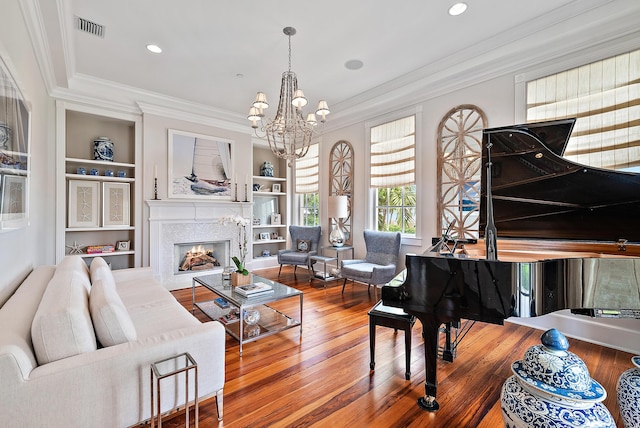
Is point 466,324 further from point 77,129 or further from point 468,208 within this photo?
point 77,129

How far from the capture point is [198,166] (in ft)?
16.6

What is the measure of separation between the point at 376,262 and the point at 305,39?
10.6 feet

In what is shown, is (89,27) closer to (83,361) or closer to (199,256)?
(83,361)

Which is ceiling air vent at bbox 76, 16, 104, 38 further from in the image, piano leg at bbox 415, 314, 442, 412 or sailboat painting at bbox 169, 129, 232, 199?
piano leg at bbox 415, 314, 442, 412

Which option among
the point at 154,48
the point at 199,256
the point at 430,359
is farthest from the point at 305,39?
the point at 199,256

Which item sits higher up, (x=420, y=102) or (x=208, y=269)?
(x=420, y=102)

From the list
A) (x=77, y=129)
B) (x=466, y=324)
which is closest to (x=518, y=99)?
(x=466, y=324)

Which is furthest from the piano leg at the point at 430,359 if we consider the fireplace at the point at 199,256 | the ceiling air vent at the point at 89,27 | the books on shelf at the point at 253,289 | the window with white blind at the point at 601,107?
the fireplace at the point at 199,256

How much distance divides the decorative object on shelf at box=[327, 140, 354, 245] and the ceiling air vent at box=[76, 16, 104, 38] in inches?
146

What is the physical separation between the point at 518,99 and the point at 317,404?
3.72 metres

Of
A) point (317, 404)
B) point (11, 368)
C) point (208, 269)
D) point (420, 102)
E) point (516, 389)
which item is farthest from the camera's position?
point (208, 269)

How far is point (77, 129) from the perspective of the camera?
435 centimetres

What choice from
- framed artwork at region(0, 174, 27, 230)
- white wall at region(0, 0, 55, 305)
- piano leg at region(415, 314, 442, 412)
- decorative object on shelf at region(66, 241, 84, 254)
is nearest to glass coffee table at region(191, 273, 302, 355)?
piano leg at region(415, 314, 442, 412)

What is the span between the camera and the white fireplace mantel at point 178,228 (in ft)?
15.0
